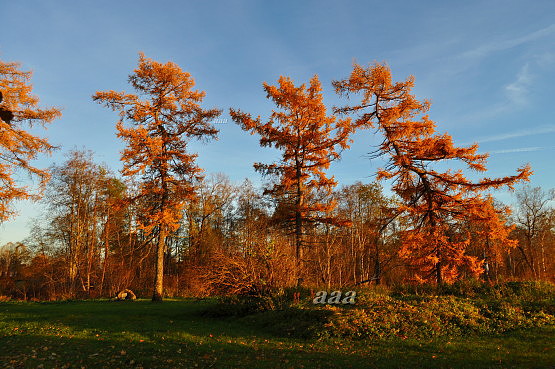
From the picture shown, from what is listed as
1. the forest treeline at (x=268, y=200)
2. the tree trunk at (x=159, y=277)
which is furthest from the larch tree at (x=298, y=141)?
the tree trunk at (x=159, y=277)

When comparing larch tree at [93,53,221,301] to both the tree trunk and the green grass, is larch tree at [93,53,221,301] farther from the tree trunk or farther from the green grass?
the green grass

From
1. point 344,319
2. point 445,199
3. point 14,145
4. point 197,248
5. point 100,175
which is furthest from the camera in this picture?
point 197,248

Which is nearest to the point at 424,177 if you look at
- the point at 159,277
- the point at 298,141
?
the point at 298,141

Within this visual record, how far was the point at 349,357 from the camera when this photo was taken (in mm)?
7242

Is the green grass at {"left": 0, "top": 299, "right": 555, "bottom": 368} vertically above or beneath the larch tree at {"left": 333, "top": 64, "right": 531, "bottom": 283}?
beneath

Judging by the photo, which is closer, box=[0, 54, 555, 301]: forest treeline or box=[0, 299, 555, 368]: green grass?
box=[0, 299, 555, 368]: green grass

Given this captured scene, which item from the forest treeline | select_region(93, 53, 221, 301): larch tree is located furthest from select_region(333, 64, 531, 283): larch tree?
select_region(93, 53, 221, 301): larch tree

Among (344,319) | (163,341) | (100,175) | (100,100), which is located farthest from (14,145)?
(344,319)

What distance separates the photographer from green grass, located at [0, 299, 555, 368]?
681 cm

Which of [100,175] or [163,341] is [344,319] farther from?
[100,175]

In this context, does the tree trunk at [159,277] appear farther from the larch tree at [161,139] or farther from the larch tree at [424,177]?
the larch tree at [424,177]

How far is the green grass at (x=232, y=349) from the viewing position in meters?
6.81

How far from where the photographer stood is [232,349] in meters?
8.12

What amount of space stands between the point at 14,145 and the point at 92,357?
15.2 metres
